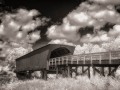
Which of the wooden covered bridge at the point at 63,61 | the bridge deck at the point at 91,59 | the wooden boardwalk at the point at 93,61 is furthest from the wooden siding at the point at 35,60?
the bridge deck at the point at 91,59

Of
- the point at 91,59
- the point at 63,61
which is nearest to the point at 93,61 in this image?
the point at 91,59

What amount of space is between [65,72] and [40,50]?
8377 millimetres

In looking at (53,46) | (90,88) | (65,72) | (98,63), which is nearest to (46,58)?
(53,46)

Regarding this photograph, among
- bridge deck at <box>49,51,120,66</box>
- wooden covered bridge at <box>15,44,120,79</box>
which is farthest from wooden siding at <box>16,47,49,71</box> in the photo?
bridge deck at <box>49,51,120,66</box>

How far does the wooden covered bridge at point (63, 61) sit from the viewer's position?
20.8m

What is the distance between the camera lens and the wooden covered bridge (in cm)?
2080

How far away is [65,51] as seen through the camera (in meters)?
36.9

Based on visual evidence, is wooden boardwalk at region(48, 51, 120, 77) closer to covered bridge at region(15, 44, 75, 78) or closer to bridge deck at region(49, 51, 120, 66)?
bridge deck at region(49, 51, 120, 66)

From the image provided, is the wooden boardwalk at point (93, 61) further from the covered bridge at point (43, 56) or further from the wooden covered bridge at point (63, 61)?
the covered bridge at point (43, 56)

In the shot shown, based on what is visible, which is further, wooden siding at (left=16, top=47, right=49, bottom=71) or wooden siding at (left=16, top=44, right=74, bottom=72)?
wooden siding at (left=16, top=47, right=49, bottom=71)

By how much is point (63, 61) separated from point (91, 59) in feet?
21.0

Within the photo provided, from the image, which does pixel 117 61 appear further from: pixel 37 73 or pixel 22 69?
pixel 37 73

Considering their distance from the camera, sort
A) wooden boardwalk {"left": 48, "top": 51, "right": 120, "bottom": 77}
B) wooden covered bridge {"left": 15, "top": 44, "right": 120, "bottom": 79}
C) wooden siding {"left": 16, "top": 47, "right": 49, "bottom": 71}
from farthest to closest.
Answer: wooden siding {"left": 16, "top": 47, "right": 49, "bottom": 71}
wooden covered bridge {"left": 15, "top": 44, "right": 120, "bottom": 79}
wooden boardwalk {"left": 48, "top": 51, "right": 120, "bottom": 77}

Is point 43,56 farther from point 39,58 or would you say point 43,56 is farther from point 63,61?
point 63,61
